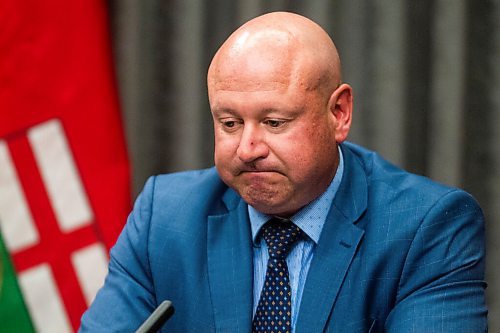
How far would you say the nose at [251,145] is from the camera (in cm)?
146

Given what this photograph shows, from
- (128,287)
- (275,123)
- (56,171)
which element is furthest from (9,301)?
(275,123)

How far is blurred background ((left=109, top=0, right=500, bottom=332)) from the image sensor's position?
2.46m

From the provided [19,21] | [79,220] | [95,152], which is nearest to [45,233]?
[79,220]

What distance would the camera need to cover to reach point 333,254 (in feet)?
5.20

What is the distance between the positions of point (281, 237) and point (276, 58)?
0.34m

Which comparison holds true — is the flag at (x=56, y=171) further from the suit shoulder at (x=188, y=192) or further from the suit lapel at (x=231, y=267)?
the suit lapel at (x=231, y=267)

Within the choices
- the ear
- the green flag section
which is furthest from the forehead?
the green flag section

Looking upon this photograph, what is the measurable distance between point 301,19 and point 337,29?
1.02m

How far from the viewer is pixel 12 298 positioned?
8.14ft

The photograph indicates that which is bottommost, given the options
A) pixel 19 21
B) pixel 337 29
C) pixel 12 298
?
pixel 12 298

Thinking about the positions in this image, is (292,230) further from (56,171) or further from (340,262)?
(56,171)

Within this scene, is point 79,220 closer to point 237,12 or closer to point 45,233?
point 45,233

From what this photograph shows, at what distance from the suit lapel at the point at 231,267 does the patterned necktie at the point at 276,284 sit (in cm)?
3

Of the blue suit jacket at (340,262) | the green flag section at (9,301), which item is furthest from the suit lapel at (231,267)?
the green flag section at (9,301)
